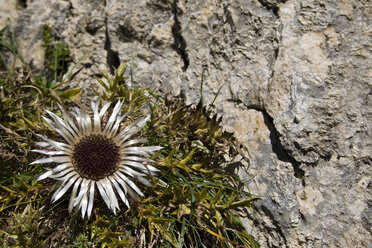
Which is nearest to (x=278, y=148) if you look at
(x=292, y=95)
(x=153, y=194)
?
(x=292, y=95)

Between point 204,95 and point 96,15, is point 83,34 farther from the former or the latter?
point 204,95

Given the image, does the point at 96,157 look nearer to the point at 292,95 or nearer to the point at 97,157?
the point at 97,157

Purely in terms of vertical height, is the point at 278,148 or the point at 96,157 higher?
the point at 278,148

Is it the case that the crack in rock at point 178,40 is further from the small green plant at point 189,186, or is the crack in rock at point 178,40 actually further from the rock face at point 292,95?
the small green plant at point 189,186

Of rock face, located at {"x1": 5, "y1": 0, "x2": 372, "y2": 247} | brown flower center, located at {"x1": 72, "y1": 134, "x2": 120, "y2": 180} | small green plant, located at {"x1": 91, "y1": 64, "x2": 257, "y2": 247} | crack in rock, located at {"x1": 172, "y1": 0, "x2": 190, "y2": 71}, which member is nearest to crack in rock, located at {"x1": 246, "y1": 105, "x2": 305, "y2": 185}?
rock face, located at {"x1": 5, "y1": 0, "x2": 372, "y2": 247}

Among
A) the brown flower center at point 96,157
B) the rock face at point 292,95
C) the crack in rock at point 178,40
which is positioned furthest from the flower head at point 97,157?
the crack in rock at point 178,40

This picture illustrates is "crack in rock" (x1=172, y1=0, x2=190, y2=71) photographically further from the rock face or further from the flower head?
the flower head
